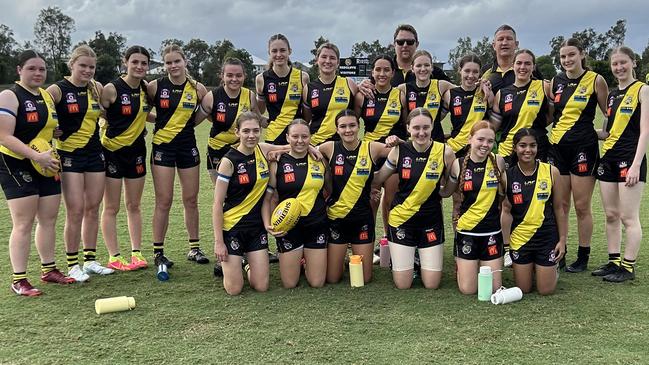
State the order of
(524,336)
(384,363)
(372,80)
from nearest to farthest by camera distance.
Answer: (384,363), (524,336), (372,80)

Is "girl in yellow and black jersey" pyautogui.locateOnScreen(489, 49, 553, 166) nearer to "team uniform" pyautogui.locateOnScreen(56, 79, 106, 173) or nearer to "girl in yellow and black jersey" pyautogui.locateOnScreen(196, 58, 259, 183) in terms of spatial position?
"girl in yellow and black jersey" pyautogui.locateOnScreen(196, 58, 259, 183)

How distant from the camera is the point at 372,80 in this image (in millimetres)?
5719

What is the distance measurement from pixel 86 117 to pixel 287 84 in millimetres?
1996

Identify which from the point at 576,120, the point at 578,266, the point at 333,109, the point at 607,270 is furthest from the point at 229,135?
the point at 607,270

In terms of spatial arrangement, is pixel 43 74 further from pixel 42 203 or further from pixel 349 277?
pixel 349 277

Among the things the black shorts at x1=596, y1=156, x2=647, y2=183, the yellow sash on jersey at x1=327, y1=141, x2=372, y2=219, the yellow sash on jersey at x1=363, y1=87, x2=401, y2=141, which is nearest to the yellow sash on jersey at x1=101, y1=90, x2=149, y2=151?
the yellow sash on jersey at x1=327, y1=141, x2=372, y2=219

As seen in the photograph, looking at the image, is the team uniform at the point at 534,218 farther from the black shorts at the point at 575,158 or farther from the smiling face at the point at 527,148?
the black shorts at the point at 575,158

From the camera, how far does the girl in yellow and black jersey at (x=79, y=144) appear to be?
16.7ft

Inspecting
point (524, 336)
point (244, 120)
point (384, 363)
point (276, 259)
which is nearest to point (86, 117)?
point (244, 120)

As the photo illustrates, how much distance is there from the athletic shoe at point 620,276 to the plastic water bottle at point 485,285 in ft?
4.20

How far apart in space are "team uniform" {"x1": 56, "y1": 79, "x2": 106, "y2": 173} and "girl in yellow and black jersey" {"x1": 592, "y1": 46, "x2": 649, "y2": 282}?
4.82 metres

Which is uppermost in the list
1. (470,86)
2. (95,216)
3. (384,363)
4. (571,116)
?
(470,86)

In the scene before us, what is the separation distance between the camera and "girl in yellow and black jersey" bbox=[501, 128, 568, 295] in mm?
4770

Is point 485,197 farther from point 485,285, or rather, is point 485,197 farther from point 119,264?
point 119,264
